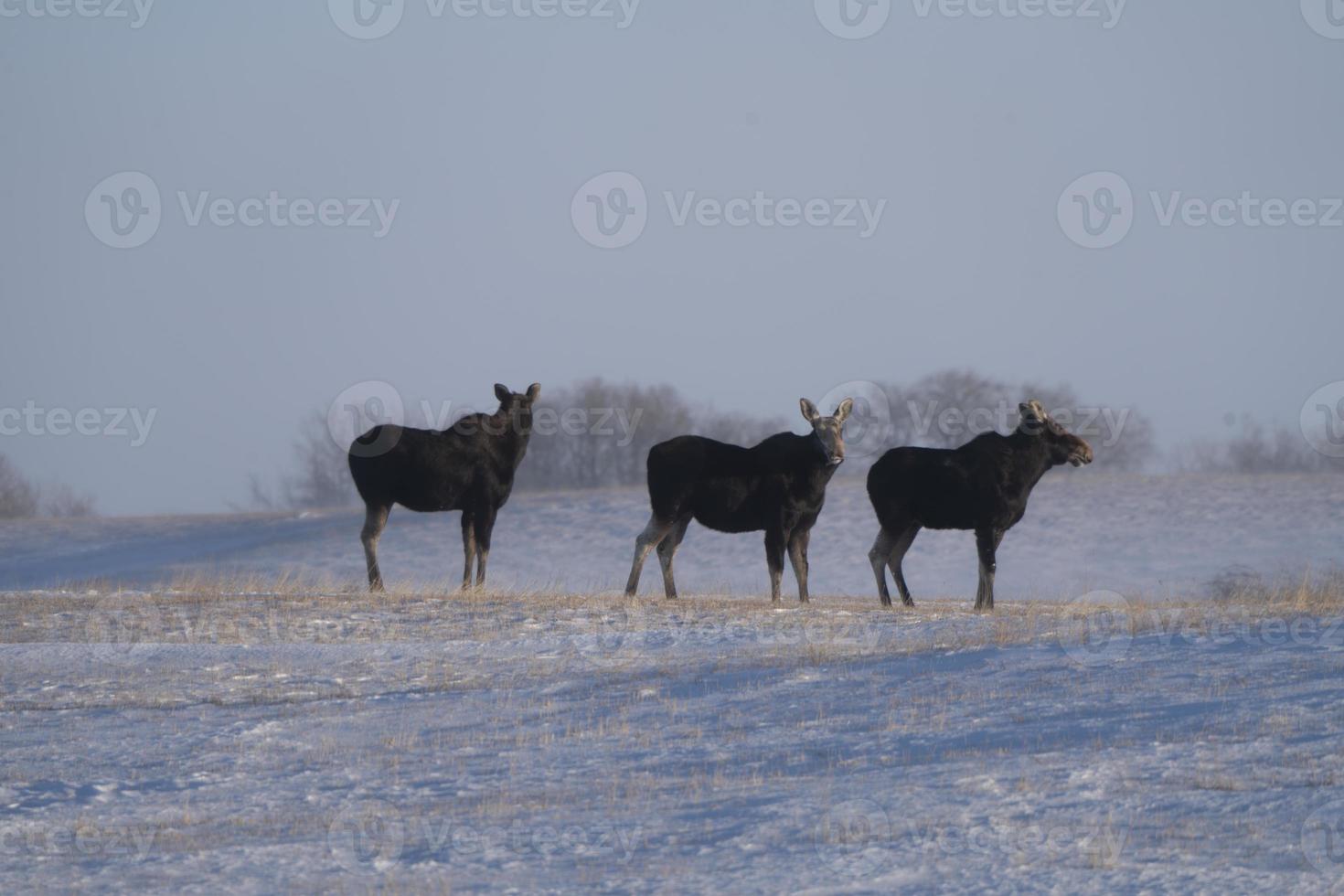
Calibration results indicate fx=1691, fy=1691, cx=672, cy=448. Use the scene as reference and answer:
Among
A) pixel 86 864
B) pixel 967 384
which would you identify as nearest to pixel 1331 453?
pixel 967 384

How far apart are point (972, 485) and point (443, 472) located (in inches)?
259

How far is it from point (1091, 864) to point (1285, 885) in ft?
3.11

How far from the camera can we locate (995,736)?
37.9ft

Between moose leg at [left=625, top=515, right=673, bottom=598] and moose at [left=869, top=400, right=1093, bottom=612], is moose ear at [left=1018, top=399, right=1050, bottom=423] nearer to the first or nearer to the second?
moose at [left=869, top=400, right=1093, bottom=612]

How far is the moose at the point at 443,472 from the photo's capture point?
21156 mm

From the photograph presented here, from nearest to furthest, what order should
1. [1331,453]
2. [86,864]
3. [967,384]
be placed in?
[86,864] → [1331,453] → [967,384]

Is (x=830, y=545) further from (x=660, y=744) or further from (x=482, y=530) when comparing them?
(x=660, y=744)

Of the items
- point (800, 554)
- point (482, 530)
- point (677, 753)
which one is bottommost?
point (677, 753)

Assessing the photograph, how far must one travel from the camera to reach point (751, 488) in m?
20.4

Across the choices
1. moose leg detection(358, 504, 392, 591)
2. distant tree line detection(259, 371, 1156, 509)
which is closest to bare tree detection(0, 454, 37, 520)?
distant tree line detection(259, 371, 1156, 509)

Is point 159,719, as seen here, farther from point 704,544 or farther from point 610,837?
point 704,544

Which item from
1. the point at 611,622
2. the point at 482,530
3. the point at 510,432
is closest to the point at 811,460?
A: the point at 611,622

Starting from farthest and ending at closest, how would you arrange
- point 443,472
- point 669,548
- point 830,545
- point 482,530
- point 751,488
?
point 830,545
point 482,530
point 443,472
point 669,548
point 751,488

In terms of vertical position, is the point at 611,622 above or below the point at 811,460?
below
